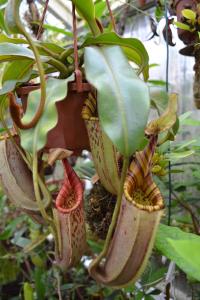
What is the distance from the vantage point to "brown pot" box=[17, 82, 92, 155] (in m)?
0.64

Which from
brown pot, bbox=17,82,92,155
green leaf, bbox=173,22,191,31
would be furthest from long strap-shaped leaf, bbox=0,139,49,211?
green leaf, bbox=173,22,191,31

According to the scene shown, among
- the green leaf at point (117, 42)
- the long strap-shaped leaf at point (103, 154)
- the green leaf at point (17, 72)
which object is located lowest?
the long strap-shaped leaf at point (103, 154)

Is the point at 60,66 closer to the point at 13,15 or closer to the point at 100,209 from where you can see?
the point at 13,15

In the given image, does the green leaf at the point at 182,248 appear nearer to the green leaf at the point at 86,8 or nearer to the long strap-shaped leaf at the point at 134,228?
the long strap-shaped leaf at the point at 134,228

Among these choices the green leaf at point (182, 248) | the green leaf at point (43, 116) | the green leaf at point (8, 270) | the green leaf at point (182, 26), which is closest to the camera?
the green leaf at point (182, 248)

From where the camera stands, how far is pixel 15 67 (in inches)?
27.1

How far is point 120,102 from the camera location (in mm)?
478

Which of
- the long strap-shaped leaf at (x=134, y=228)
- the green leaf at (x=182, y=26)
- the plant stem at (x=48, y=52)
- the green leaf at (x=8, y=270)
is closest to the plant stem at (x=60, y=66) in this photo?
the plant stem at (x=48, y=52)

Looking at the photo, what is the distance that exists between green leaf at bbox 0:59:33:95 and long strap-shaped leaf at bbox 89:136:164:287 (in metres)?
0.31

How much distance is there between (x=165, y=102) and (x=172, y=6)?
0.65m

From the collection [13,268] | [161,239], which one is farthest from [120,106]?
[13,268]

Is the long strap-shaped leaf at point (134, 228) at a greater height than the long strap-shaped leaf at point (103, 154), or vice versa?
the long strap-shaped leaf at point (103, 154)

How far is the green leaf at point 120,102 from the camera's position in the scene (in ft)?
1.49

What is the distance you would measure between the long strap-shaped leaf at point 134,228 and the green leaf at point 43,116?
16 centimetres
